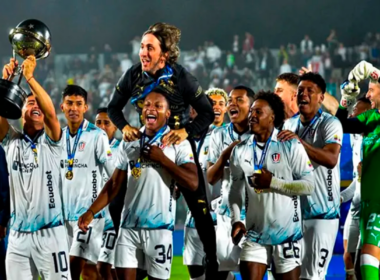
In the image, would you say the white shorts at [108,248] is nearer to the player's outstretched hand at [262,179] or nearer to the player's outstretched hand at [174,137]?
the player's outstretched hand at [174,137]

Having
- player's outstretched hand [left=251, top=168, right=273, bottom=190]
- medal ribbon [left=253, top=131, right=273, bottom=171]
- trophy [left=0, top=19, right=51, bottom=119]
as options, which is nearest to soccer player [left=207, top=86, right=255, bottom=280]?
medal ribbon [left=253, top=131, right=273, bottom=171]

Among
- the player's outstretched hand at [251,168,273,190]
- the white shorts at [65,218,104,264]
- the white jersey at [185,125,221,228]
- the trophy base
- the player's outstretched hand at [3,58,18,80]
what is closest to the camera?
the trophy base

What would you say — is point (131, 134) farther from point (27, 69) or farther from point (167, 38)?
point (27, 69)

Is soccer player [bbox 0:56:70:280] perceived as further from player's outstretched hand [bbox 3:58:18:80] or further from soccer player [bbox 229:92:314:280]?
soccer player [bbox 229:92:314:280]

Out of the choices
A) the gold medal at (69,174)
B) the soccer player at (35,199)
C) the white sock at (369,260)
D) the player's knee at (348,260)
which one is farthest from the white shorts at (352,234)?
the soccer player at (35,199)

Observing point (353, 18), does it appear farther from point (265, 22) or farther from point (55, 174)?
point (55, 174)

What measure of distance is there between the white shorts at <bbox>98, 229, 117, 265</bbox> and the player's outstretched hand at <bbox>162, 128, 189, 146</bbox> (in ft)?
6.06

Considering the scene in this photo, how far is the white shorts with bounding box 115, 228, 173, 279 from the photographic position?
18.6ft

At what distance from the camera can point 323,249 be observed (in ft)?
21.2

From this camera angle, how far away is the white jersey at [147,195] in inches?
225

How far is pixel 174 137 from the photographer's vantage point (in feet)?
19.3

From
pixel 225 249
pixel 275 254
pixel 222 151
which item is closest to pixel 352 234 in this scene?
pixel 225 249

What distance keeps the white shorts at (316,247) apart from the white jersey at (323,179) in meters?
0.07

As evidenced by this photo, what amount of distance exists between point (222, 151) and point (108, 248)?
1.60 m
